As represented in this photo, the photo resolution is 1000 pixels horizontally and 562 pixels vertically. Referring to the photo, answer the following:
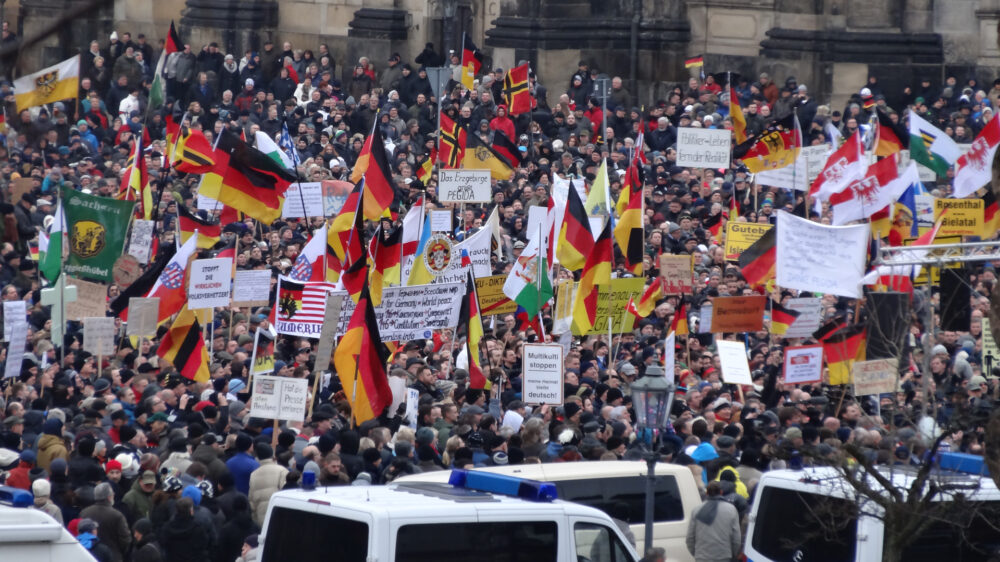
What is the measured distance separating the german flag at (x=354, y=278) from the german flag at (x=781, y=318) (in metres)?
4.49

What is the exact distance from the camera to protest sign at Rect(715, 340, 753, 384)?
15836 millimetres

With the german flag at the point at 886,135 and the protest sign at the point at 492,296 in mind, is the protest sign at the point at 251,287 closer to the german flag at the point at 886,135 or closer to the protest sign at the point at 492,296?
the protest sign at the point at 492,296

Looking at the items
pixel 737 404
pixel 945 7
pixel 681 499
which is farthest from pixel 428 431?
pixel 945 7

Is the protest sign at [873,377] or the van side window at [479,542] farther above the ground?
the protest sign at [873,377]

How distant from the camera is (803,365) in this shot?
51.2 feet

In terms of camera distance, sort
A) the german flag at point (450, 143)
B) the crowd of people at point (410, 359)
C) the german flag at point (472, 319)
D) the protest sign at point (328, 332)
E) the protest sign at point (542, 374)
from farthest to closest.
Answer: the german flag at point (450, 143)
the german flag at point (472, 319)
the protest sign at point (542, 374)
the protest sign at point (328, 332)
the crowd of people at point (410, 359)

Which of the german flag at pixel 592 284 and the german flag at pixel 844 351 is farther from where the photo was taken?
the german flag at pixel 592 284

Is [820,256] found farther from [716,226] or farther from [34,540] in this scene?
[34,540]

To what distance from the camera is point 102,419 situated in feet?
44.6

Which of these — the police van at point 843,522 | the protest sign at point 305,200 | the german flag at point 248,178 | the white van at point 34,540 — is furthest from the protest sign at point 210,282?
the white van at point 34,540

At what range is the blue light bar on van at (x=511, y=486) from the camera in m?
9.23

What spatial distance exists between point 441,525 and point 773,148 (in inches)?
555

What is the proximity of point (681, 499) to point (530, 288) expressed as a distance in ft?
18.7

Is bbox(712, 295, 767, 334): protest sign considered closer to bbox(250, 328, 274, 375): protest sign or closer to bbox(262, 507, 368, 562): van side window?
bbox(250, 328, 274, 375): protest sign
